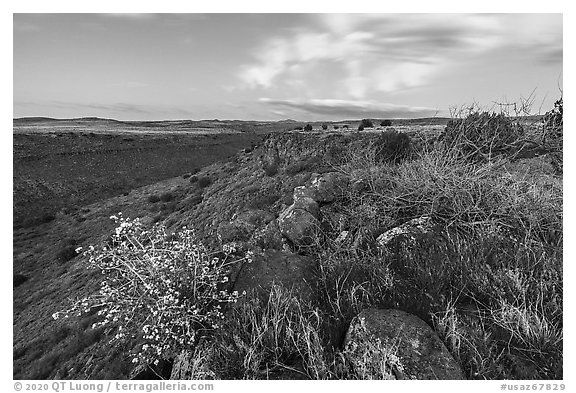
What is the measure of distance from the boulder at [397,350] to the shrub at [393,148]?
4542 millimetres

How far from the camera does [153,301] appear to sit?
3643mm

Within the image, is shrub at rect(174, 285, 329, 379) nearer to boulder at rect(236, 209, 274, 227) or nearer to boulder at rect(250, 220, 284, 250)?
boulder at rect(250, 220, 284, 250)

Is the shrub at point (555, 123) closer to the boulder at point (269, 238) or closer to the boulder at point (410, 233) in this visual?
the boulder at point (410, 233)

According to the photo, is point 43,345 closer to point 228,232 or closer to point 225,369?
point 228,232

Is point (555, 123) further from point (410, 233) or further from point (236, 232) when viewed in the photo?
point (236, 232)

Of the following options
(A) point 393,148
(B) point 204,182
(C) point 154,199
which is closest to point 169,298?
(A) point 393,148

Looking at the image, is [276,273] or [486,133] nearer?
[276,273]

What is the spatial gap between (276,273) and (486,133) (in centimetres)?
453

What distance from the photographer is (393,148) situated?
7.43 metres

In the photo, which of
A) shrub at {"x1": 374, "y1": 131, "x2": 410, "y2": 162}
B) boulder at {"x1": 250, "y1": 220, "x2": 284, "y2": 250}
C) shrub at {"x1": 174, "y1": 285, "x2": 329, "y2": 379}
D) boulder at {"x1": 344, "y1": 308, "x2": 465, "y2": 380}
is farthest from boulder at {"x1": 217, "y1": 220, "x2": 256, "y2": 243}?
shrub at {"x1": 374, "y1": 131, "x2": 410, "y2": 162}

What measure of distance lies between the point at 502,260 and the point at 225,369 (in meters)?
3.06

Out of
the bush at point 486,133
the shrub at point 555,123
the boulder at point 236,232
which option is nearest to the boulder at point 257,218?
the boulder at point 236,232

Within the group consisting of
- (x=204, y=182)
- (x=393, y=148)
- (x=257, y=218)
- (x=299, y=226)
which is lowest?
(x=204, y=182)
